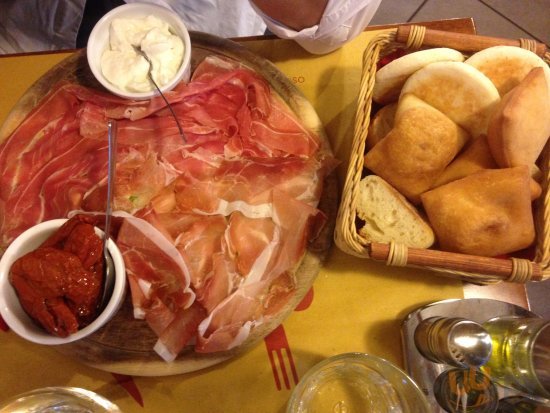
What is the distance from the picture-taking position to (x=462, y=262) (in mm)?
795

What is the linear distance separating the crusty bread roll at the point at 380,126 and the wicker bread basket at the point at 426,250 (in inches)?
2.9

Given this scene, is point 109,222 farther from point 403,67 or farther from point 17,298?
point 403,67

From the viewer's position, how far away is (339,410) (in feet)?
2.77

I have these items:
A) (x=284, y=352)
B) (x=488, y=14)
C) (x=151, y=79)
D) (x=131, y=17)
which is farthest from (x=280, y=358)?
(x=488, y=14)

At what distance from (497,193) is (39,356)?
0.94 metres

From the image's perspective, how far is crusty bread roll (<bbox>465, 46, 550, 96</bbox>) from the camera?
90 cm

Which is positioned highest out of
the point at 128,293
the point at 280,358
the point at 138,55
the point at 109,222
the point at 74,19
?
the point at 138,55

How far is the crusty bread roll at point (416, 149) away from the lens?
0.86 metres

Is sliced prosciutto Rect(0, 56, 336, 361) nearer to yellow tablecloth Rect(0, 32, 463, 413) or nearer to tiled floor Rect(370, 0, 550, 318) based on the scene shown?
yellow tablecloth Rect(0, 32, 463, 413)

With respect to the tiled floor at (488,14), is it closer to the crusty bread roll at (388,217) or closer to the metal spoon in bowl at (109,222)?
the crusty bread roll at (388,217)

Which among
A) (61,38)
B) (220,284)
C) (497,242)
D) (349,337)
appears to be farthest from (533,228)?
(61,38)

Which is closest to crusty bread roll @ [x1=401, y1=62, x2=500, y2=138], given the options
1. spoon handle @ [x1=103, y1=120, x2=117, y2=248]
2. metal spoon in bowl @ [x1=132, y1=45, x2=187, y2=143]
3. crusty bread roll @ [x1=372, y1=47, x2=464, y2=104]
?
crusty bread roll @ [x1=372, y1=47, x2=464, y2=104]

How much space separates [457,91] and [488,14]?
54.7 inches

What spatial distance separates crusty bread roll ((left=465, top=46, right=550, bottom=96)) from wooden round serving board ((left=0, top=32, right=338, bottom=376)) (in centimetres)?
35
